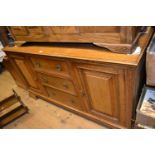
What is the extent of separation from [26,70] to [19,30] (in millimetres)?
495

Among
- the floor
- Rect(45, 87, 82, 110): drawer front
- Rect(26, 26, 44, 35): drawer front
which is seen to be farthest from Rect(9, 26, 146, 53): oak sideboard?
the floor

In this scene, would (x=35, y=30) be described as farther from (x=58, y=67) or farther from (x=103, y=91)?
(x=103, y=91)

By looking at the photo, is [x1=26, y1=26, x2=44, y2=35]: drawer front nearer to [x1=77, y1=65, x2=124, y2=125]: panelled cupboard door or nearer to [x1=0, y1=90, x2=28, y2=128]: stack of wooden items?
[x1=77, y1=65, x2=124, y2=125]: panelled cupboard door

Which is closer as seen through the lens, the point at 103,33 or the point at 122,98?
the point at 103,33

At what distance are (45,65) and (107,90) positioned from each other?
632 mm

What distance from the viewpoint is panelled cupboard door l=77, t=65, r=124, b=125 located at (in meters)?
1.04

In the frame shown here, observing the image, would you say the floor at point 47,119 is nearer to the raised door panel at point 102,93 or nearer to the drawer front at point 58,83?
the raised door panel at point 102,93

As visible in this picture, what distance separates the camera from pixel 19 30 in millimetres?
1445

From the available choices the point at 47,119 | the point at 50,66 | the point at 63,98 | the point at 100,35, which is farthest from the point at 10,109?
the point at 100,35

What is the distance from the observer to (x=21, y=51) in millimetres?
1490
